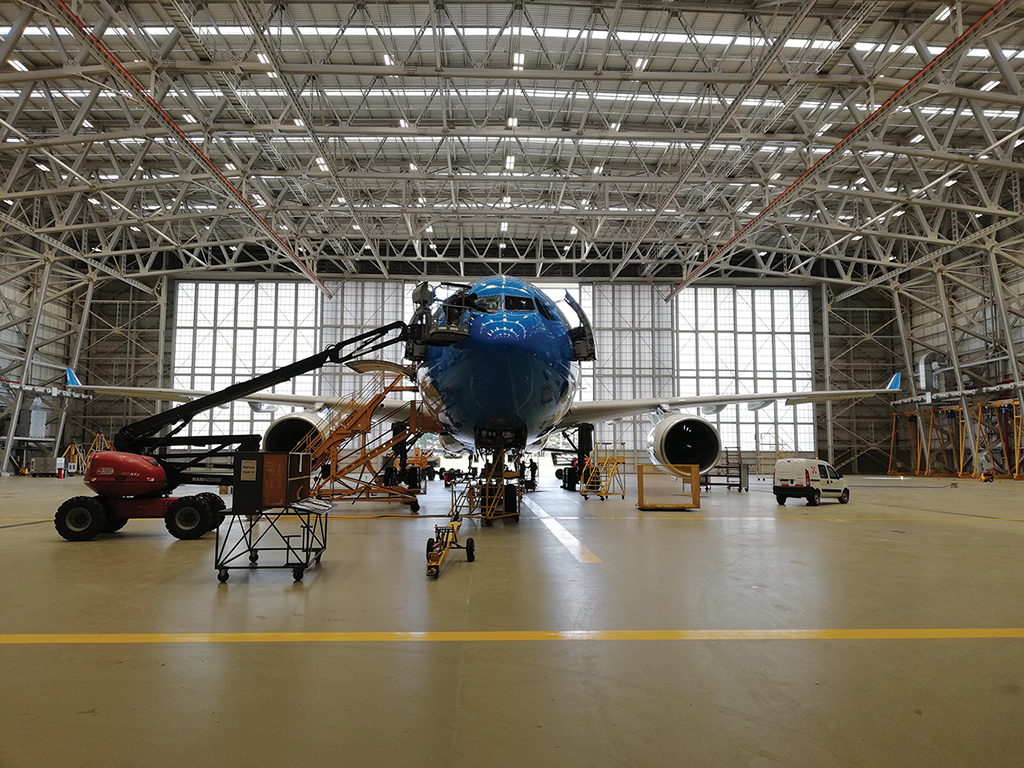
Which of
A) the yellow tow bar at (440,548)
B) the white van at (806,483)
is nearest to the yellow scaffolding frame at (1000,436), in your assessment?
the white van at (806,483)

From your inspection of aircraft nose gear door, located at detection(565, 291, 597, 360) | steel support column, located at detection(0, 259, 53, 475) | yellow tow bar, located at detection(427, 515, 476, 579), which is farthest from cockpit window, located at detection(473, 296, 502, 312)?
steel support column, located at detection(0, 259, 53, 475)

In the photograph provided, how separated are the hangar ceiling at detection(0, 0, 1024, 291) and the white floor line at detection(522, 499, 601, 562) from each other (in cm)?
1069

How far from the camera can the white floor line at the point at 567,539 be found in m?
7.34

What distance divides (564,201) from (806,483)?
65.5ft

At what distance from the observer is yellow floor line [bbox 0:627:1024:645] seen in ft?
13.2

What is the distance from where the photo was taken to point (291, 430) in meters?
13.4

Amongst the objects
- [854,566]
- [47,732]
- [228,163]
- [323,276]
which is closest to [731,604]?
[854,566]

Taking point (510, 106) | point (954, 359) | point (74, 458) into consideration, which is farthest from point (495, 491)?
point (74, 458)

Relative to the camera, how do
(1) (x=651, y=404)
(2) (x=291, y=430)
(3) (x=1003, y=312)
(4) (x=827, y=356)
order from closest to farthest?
1. (2) (x=291, y=430)
2. (1) (x=651, y=404)
3. (3) (x=1003, y=312)
4. (4) (x=827, y=356)

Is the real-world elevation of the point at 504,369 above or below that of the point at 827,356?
below

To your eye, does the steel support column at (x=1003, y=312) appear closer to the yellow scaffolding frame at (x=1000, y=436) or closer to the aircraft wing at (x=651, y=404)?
the yellow scaffolding frame at (x=1000, y=436)

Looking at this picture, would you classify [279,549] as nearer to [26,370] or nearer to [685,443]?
[685,443]

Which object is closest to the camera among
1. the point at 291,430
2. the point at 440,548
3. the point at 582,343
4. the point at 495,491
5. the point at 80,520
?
the point at 440,548

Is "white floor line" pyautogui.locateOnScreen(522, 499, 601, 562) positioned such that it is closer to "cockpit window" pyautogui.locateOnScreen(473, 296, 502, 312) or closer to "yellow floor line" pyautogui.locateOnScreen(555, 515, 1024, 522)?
"yellow floor line" pyautogui.locateOnScreen(555, 515, 1024, 522)
